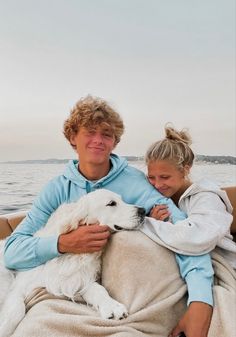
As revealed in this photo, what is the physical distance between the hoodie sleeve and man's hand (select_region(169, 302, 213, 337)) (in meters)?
0.17

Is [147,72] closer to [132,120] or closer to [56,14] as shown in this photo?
[132,120]

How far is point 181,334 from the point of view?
51.3 inches

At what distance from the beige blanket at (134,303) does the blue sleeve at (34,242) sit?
0.12 meters

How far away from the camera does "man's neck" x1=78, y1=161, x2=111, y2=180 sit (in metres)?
1.65

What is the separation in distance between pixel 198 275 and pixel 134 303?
0.22 metres

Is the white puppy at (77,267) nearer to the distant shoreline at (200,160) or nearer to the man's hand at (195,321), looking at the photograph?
the man's hand at (195,321)

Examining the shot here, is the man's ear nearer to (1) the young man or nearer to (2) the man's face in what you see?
(1) the young man

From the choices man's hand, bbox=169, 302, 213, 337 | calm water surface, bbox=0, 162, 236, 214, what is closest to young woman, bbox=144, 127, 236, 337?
man's hand, bbox=169, 302, 213, 337

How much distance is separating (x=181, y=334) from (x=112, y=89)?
191 centimetres

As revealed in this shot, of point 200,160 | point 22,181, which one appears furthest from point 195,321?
point 22,181

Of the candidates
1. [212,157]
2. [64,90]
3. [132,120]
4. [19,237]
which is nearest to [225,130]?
[212,157]

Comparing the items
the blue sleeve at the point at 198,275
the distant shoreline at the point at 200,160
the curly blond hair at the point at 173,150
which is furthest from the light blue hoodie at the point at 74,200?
the distant shoreline at the point at 200,160

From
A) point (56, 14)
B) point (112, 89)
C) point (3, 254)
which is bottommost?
point (3, 254)

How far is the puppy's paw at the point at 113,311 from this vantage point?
4.10 ft
